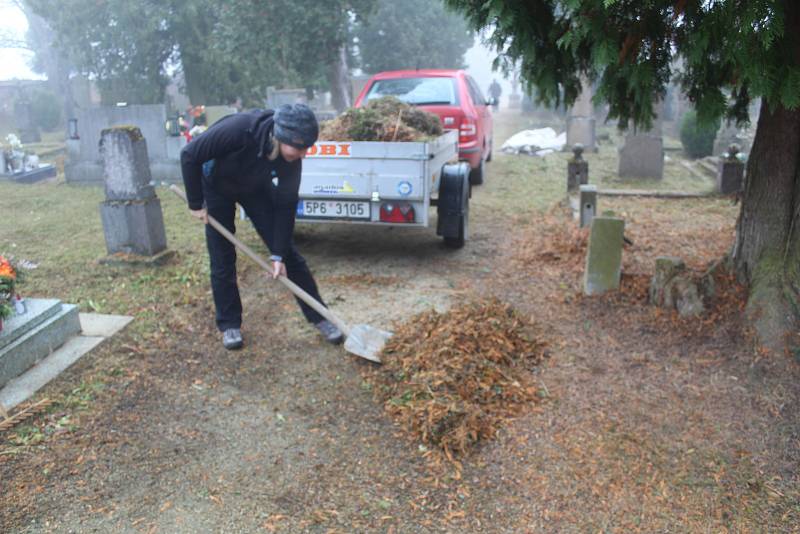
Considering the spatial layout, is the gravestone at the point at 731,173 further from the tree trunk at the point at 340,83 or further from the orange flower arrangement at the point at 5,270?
the tree trunk at the point at 340,83

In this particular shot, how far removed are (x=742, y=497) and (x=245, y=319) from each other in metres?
3.44

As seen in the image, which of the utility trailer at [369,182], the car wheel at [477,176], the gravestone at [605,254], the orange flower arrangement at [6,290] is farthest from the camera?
the car wheel at [477,176]

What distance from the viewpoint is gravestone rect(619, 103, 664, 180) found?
10500 mm

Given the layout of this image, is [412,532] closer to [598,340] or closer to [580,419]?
[580,419]

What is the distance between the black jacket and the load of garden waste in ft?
6.51

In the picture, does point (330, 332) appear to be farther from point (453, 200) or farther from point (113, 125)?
point (113, 125)

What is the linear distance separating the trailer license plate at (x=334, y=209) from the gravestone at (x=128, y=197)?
1.48m

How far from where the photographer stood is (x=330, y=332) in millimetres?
4371

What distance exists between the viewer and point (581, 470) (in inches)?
117

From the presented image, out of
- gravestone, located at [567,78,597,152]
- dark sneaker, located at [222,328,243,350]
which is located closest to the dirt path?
dark sneaker, located at [222,328,243,350]

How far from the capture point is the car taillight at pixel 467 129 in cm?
903

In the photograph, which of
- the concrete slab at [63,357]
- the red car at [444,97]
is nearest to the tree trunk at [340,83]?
the red car at [444,97]

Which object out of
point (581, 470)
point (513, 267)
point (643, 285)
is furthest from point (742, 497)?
point (513, 267)

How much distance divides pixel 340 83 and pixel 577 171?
803cm
